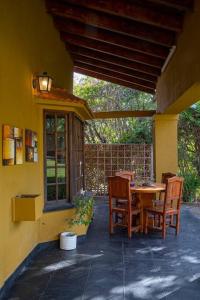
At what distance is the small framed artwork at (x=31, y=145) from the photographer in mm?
4140

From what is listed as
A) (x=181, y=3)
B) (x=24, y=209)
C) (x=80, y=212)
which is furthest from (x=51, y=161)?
(x=181, y=3)

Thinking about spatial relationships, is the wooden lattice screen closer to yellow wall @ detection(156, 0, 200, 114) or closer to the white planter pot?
yellow wall @ detection(156, 0, 200, 114)

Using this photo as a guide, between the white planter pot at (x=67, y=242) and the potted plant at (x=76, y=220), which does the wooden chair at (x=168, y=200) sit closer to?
the potted plant at (x=76, y=220)

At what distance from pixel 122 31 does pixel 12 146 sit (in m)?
2.82

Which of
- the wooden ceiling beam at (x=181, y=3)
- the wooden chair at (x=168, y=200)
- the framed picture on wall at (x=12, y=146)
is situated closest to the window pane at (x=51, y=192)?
the framed picture on wall at (x=12, y=146)

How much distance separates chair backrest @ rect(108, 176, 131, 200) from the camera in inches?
211

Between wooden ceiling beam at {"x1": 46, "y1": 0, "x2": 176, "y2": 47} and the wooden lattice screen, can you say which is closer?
wooden ceiling beam at {"x1": 46, "y1": 0, "x2": 176, "y2": 47}

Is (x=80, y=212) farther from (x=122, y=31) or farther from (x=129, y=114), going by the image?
(x=129, y=114)

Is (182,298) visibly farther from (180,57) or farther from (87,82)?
(87,82)

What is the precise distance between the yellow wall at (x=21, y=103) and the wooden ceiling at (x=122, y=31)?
0.55 m

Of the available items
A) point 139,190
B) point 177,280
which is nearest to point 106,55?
point 139,190

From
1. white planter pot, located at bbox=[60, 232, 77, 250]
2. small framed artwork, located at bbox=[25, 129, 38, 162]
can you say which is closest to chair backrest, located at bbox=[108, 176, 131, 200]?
white planter pot, located at bbox=[60, 232, 77, 250]

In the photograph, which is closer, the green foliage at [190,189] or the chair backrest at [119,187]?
the chair backrest at [119,187]

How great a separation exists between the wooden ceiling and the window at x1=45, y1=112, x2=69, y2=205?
5.54 feet
